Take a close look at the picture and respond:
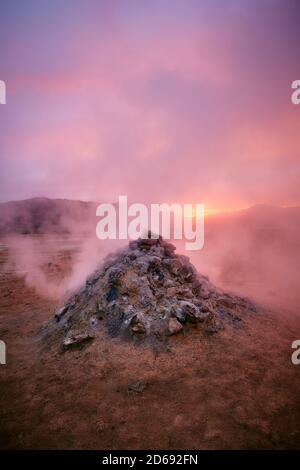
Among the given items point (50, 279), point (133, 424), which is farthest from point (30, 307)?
point (133, 424)

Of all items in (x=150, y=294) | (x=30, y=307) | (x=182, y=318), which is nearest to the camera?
(x=182, y=318)

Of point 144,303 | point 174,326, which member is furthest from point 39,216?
point 174,326

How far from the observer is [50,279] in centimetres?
1517

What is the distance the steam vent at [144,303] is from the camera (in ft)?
21.8

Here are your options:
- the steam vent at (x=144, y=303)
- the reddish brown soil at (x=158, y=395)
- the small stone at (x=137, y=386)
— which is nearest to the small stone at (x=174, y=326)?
the steam vent at (x=144, y=303)

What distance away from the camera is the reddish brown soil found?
393cm

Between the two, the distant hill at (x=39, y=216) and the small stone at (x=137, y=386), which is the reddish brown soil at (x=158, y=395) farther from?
the distant hill at (x=39, y=216)

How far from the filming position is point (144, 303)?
23.6 feet

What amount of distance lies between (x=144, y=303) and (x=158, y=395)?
263 centimetres

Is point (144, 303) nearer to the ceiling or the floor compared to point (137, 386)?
nearer to the ceiling

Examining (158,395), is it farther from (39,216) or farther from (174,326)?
(39,216)

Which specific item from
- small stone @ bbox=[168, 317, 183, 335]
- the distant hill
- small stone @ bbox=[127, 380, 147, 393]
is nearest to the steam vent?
small stone @ bbox=[168, 317, 183, 335]

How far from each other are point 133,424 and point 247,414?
2.00m
